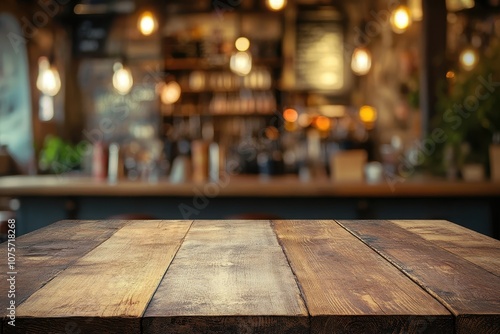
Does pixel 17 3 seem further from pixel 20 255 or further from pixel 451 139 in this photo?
pixel 20 255

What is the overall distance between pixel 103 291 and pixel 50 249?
58 centimetres

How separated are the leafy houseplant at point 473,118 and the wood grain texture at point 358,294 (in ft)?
9.17

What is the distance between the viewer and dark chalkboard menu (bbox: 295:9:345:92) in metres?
8.75

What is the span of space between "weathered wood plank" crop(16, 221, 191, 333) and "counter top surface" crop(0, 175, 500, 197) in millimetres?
2154

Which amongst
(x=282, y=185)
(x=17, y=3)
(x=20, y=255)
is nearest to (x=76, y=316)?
(x=20, y=255)

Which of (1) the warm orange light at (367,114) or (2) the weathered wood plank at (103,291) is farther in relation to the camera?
(1) the warm orange light at (367,114)

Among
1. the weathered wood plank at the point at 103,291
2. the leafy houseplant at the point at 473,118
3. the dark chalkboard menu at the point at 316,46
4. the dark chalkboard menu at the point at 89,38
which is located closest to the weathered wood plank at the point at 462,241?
the weathered wood plank at the point at 103,291

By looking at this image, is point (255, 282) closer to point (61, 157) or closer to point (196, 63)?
point (61, 157)

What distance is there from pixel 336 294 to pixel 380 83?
23.9ft

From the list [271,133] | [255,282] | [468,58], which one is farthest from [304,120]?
[255,282]

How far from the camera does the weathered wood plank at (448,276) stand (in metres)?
1.07

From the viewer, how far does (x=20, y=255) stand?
1652 mm

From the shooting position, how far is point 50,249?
1.75 meters

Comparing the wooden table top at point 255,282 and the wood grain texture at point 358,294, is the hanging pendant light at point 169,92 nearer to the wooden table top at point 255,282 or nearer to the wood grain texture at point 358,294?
the wooden table top at point 255,282
